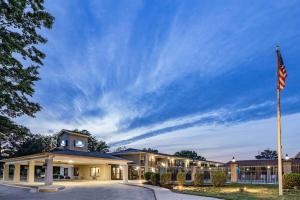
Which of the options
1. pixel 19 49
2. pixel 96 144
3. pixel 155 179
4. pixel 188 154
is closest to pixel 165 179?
pixel 155 179

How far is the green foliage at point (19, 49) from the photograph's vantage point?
30.1ft

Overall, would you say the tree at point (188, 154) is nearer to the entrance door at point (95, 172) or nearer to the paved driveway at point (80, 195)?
the entrance door at point (95, 172)

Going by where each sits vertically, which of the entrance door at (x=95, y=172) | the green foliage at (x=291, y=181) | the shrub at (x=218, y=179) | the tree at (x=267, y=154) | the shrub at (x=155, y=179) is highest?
the green foliage at (x=291, y=181)

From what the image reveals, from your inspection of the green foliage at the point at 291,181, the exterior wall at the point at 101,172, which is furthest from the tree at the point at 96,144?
the green foliage at the point at 291,181

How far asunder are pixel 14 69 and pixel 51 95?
768 inches

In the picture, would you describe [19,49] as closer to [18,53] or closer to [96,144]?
[18,53]

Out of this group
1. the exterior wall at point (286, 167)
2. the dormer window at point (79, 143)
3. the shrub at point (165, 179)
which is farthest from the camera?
the dormer window at point (79, 143)

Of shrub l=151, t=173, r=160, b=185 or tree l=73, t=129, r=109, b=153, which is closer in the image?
shrub l=151, t=173, r=160, b=185

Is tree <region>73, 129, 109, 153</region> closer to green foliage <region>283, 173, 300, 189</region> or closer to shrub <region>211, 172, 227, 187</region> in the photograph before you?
shrub <region>211, 172, 227, 187</region>

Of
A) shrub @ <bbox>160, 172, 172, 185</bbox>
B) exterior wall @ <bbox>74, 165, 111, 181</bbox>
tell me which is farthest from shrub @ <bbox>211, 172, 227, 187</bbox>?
exterior wall @ <bbox>74, 165, 111, 181</bbox>

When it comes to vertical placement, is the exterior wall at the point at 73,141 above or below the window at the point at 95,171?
above

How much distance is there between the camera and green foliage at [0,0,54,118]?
9180mm

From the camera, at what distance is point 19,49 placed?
9484 mm

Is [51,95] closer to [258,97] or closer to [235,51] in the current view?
[235,51]
